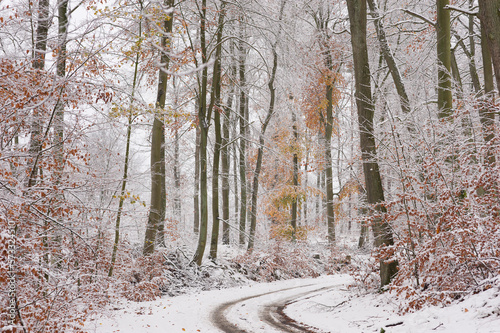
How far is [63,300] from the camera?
224 inches

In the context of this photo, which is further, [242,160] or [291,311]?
[242,160]

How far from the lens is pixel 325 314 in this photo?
8547mm

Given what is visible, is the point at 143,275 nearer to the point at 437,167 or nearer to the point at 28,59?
the point at 28,59

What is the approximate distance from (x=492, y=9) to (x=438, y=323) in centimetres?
495

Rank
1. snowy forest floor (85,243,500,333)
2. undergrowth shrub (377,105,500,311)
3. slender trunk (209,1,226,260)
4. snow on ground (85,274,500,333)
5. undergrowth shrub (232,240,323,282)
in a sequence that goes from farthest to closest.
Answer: undergrowth shrub (232,240,323,282), slender trunk (209,1,226,260), undergrowth shrub (377,105,500,311), snowy forest floor (85,243,500,333), snow on ground (85,274,500,333)

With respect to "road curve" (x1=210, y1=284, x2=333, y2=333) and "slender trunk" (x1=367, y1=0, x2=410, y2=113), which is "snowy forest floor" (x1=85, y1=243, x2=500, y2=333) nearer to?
"road curve" (x1=210, y1=284, x2=333, y2=333)

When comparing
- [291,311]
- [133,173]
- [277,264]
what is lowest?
[291,311]

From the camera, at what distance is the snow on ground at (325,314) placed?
16.9ft

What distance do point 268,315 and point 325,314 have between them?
1.29m

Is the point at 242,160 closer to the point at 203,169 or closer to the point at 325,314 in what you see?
the point at 203,169

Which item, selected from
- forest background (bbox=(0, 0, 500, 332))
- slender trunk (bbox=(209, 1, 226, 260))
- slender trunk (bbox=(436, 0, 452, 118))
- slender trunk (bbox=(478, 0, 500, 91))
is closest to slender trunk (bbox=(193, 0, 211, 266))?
forest background (bbox=(0, 0, 500, 332))

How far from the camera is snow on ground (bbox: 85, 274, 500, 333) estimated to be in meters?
5.15

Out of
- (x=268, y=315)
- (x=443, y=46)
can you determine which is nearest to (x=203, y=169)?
(x=268, y=315)

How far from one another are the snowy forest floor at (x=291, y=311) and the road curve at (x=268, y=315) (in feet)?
0.09
